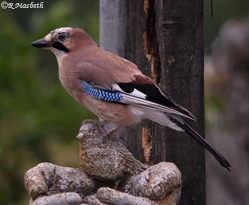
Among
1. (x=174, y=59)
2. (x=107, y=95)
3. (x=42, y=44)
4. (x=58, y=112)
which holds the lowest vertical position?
(x=58, y=112)

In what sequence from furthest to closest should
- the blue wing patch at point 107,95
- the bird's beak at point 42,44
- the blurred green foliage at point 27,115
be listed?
the blurred green foliage at point 27,115 → the bird's beak at point 42,44 → the blue wing patch at point 107,95

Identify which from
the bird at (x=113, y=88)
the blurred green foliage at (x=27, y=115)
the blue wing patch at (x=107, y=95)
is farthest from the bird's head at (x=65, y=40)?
the blurred green foliage at (x=27, y=115)

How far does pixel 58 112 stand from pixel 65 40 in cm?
260

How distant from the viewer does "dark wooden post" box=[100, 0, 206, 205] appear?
4.31 m

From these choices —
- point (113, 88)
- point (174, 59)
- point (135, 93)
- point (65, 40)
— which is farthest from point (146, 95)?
point (65, 40)

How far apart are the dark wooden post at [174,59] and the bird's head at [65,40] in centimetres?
27

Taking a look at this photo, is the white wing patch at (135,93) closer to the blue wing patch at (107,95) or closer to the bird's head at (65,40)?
the blue wing patch at (107,95)

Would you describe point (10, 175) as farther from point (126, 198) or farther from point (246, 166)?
point (126, 198)

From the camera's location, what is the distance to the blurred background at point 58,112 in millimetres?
6848

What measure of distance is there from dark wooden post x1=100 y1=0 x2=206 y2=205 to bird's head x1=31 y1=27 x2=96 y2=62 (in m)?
0.27

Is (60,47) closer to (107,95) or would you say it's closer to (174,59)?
(107,95)

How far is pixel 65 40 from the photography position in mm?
4379

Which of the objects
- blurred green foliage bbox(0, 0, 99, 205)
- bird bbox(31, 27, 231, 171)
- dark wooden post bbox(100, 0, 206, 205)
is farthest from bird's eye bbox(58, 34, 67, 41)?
Answer: blurred green foliage bbox(0, 0, 99, 205)

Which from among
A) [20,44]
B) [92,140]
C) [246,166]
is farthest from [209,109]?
[92,140]
